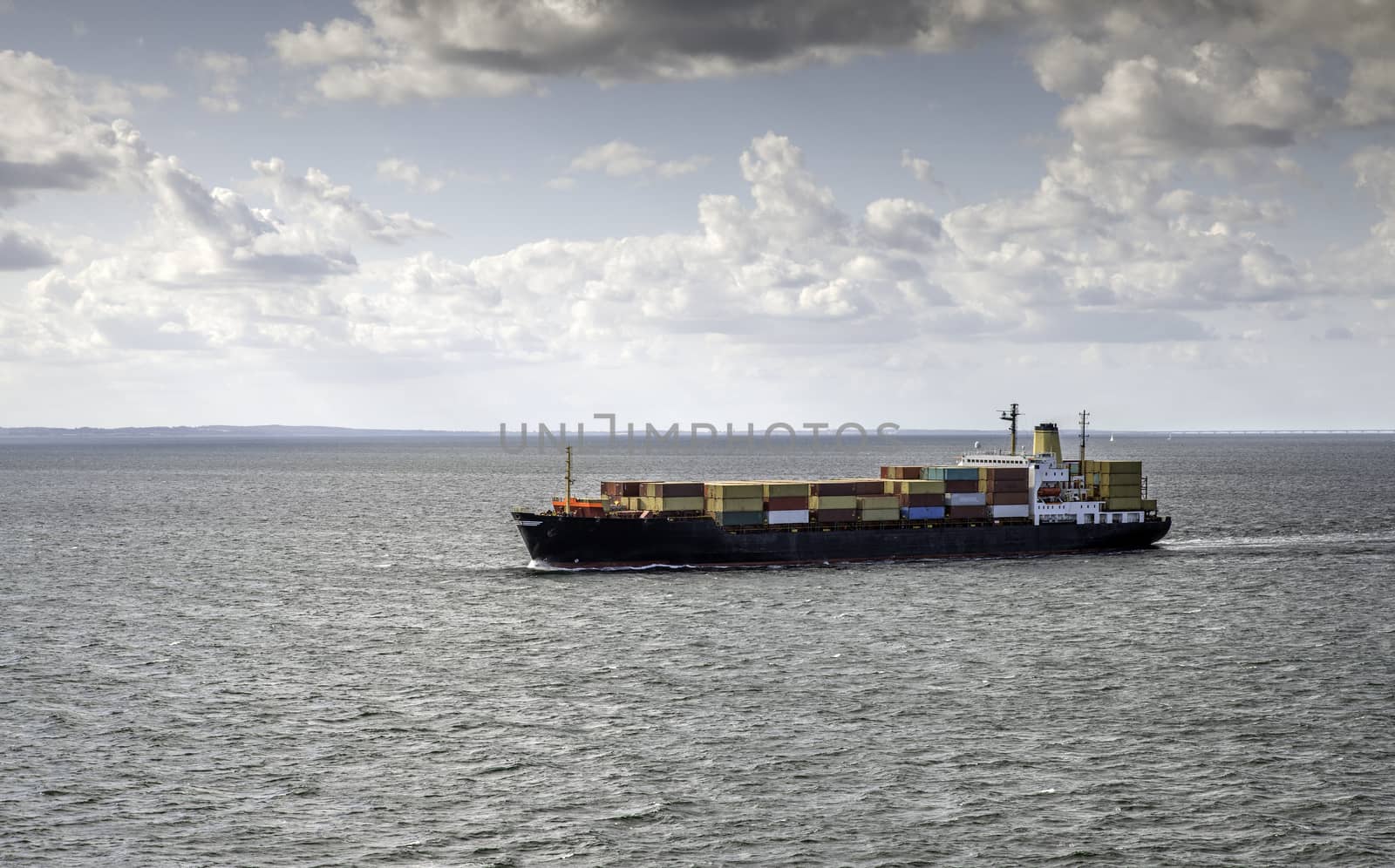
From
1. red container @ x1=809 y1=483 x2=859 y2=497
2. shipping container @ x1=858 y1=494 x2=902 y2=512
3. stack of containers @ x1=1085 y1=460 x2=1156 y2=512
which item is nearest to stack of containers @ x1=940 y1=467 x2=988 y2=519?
shipping container @ x1=858 y1=494 x2=902 y2=512

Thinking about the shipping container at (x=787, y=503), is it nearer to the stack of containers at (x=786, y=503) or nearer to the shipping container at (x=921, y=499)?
the stack of containers at (x=786, y=503)

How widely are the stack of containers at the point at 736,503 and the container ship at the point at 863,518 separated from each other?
0.09 m

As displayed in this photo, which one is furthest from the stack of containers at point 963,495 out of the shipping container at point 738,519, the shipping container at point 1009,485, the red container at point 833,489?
the shipping container at point 738,519

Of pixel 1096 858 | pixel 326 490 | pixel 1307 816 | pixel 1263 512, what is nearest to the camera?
pixel 1096 858

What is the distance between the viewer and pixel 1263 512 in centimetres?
12888

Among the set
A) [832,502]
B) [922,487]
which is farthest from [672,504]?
[922,487]

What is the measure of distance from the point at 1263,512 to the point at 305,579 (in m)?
102

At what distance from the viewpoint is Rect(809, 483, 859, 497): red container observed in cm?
8525

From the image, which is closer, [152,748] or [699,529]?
[152,748]

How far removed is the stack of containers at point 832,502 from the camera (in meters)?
85.1

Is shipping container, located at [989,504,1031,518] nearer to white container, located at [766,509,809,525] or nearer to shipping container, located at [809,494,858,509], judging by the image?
shipping container, located at [809,494,858,509]

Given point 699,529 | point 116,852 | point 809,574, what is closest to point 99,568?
point 699,529

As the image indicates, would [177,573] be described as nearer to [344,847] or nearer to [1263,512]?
[344,847]

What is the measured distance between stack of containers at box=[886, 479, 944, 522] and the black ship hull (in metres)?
0.86
